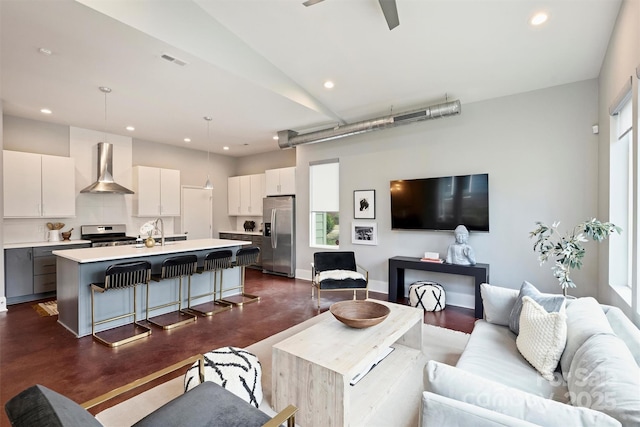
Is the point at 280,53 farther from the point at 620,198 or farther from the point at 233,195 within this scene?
the point at 233,195

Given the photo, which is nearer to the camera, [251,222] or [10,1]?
[10,1]

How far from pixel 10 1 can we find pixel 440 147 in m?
4.98

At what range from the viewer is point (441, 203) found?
457cm

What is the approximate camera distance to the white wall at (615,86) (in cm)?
215

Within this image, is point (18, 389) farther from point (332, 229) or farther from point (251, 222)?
point (251, 222)

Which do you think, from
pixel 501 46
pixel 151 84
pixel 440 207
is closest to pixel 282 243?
pixel 440 207

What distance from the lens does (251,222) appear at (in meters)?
7.91

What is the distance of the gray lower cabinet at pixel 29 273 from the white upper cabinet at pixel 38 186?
0.64m

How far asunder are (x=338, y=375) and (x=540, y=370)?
1.29 metres

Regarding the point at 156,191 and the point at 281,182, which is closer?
the point at 156,191

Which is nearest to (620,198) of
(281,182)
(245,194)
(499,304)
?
(499,304)

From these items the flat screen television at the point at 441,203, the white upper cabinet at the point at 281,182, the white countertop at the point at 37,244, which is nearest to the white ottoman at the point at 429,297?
the flat screen television at the point at 441,203

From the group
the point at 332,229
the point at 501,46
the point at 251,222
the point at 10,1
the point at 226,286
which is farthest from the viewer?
the point at 251,222

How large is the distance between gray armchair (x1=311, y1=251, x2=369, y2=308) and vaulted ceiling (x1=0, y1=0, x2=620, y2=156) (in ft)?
8.03
